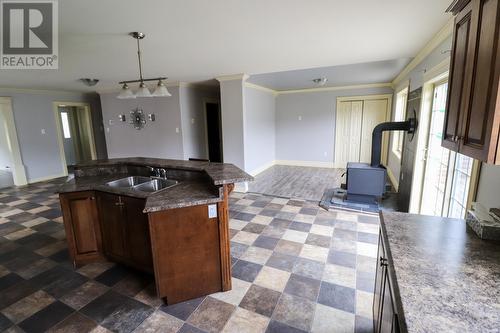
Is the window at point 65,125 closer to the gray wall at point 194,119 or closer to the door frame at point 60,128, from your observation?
the door frame at point 60,128

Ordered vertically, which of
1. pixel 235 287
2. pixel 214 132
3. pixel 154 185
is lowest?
pixel 235 287

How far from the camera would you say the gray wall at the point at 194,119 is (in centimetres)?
565

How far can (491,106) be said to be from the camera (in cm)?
99

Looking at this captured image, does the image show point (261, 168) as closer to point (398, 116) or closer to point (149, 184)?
point (398, 116)

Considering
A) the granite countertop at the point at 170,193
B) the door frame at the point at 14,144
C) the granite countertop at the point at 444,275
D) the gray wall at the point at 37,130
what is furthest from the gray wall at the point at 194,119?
the granite countertop at the point at 444,275

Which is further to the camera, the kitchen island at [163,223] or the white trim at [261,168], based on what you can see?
the white trim at [261,168]

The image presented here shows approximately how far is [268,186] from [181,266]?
3497 millimetres

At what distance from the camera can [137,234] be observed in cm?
222

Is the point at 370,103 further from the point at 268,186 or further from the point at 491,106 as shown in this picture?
the point at 491,106

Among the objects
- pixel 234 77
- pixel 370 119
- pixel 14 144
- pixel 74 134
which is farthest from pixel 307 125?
pixel 74 134

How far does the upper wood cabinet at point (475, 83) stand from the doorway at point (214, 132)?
6.05m

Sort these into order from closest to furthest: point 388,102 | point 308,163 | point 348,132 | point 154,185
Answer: point 154,185 → point 388,102 → point 348,132 → point 308,163

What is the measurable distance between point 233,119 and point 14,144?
5.20m

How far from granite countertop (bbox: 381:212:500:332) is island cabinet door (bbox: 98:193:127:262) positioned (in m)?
2.19
